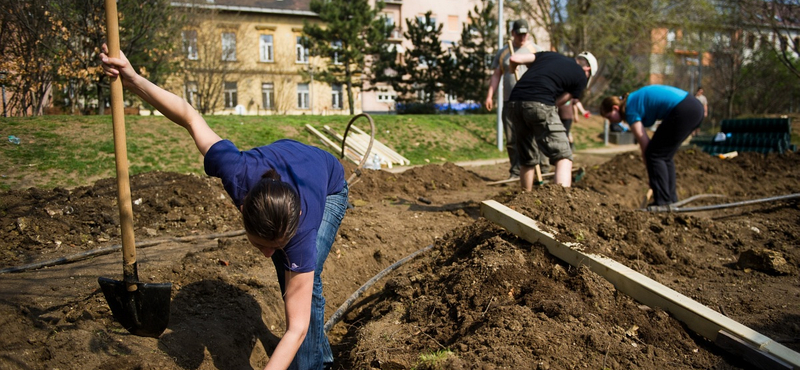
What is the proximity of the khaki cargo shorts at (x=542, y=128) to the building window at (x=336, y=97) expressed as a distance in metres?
33.3

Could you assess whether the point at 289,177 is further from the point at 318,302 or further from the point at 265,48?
the point at 265,48

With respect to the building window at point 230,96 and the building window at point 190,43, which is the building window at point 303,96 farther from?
the building window at point 190,43

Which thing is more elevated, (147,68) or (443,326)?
(147,68)

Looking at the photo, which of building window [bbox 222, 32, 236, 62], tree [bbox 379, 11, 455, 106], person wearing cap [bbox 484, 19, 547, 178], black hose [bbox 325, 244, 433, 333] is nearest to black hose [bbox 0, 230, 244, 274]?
black hose [bbox 325, 244, 433, 333]

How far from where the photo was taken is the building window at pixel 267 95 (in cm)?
3497

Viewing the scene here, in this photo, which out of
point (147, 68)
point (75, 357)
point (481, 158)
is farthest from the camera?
point (147, 68)

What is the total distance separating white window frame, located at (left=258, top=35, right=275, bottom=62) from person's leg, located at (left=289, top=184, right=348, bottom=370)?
3415 centimetres

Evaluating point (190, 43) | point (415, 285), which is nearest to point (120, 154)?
point (415, 285)

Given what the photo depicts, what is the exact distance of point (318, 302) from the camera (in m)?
3.04

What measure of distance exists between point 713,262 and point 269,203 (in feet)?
13.1

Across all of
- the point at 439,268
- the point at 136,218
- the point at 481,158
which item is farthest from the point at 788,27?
the point at 136,218

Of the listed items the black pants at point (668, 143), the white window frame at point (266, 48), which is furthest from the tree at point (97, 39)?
the white window frame at point (266, 48)

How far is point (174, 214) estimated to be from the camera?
5656 mm

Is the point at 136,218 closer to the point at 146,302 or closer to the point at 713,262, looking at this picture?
the point at 146,302
